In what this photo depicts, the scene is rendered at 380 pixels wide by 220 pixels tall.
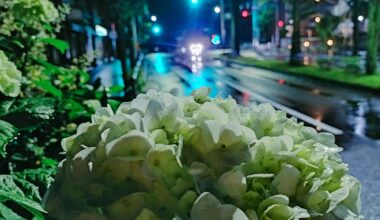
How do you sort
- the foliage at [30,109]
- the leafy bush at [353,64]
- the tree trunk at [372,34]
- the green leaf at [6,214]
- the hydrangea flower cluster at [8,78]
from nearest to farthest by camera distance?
the green leaf at [6,214] < the foliage at [30,109] < the hydrangea flower cluster at [8,78] < the tree trunk at [372,34] < the leafy bush at [353,64]

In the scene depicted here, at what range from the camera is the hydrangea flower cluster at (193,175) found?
1164 millimetres

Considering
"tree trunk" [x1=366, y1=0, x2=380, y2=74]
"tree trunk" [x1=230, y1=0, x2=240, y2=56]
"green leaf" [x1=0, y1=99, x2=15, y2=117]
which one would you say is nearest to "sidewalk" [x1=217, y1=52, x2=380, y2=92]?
"tree trunk" [x1=366, y1=0, x2=380, y2=74]

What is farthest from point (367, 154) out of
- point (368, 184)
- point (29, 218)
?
point (29, 218)

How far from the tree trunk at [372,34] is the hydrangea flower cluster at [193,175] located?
1982 cm

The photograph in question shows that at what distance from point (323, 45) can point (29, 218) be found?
139 ft

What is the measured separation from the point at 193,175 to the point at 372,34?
20.4 m

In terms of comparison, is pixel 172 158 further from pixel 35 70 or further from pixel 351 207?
pixel 35 70

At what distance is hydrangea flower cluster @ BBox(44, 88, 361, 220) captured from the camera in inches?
45.8

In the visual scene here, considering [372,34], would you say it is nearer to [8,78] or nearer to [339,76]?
[339,76]

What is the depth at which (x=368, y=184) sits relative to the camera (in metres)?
6.48

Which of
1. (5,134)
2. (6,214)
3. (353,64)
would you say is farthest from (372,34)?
(6,214)

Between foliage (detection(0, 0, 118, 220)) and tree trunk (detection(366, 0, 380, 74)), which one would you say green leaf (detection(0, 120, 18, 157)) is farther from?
tree trunk (detection(366, 0, 380, 74))

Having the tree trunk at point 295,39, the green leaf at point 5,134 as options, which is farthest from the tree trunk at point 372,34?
the green leaf at point 5,134

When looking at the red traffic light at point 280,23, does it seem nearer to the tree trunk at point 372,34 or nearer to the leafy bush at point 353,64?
the leafy bush at point 353,64
